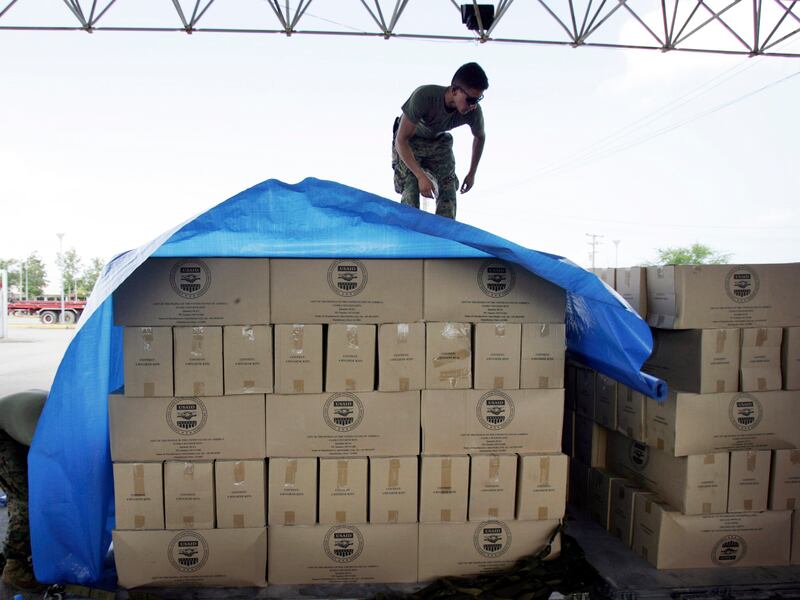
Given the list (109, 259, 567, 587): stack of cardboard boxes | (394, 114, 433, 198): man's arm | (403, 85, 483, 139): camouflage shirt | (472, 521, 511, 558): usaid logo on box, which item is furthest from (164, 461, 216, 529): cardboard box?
(403, 85, 483, 139): camouflage shirt

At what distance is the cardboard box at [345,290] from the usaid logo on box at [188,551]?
0.83m

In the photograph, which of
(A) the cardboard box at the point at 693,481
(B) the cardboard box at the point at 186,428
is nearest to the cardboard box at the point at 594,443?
(A) the cardboard box at the point at 693,481

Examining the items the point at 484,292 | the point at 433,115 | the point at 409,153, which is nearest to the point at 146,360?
the point at 484,292

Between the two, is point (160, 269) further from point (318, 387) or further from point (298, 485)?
point (298, 485)

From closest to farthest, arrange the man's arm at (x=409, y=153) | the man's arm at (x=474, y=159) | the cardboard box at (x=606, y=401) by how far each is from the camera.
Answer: the cardboard box at (x=606, y=401) → the man's arm at (x=409, y=153) → the man's arm at (x=474, y=159)

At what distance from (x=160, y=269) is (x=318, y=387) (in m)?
0.70

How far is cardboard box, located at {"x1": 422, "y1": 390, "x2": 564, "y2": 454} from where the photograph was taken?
2148 mm

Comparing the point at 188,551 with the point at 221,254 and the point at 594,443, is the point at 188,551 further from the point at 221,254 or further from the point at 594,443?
the point at 594,443

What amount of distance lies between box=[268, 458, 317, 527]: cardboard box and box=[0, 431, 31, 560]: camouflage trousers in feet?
3.12

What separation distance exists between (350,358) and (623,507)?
1.36 meters

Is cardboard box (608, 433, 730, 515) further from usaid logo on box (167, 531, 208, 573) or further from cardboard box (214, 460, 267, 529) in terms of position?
usaid logo on box (167, 531, 208, 573)

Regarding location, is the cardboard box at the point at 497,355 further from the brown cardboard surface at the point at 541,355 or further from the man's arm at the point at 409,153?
the man's arm at the point at 409,153

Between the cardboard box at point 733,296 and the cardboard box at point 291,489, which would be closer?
the cardboard box at point 291,489

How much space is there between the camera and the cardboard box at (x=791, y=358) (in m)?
2.26
